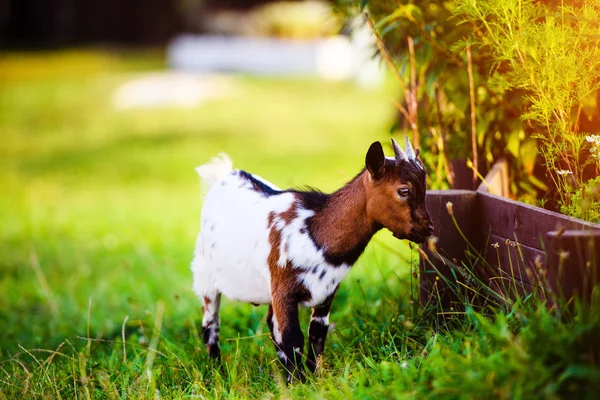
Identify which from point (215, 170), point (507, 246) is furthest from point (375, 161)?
point (215, 170)

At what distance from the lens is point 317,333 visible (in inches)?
166

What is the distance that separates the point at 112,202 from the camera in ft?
38.8

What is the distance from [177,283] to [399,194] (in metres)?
4.28

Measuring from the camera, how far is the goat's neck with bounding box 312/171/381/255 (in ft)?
12.9

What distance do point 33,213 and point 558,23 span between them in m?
8.33

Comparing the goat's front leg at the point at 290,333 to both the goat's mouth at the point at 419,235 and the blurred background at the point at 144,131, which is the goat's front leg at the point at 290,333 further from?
the blurred background at the point at 144,131

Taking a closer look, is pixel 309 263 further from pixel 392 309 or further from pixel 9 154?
pixel 9 154

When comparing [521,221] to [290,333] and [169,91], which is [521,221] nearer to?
[290,333]

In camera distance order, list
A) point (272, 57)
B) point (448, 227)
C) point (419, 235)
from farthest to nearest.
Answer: point (272, 57)
point (448, 227)
point (419, 235)

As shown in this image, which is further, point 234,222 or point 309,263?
point 234,222

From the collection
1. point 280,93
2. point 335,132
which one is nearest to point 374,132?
point 335,132

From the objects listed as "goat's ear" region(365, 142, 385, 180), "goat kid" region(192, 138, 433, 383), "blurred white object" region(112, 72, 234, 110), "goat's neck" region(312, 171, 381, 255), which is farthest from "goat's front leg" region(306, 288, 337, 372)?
"blurred white object" region(112, 72, 234, 110)

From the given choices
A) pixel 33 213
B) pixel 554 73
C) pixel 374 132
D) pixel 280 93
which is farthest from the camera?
pixel 280 93

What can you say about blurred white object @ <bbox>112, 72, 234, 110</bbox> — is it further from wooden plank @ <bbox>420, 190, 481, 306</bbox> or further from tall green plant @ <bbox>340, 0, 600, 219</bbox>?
wooden plank @ <bbox>420, 190, 481, 306</bbox>
